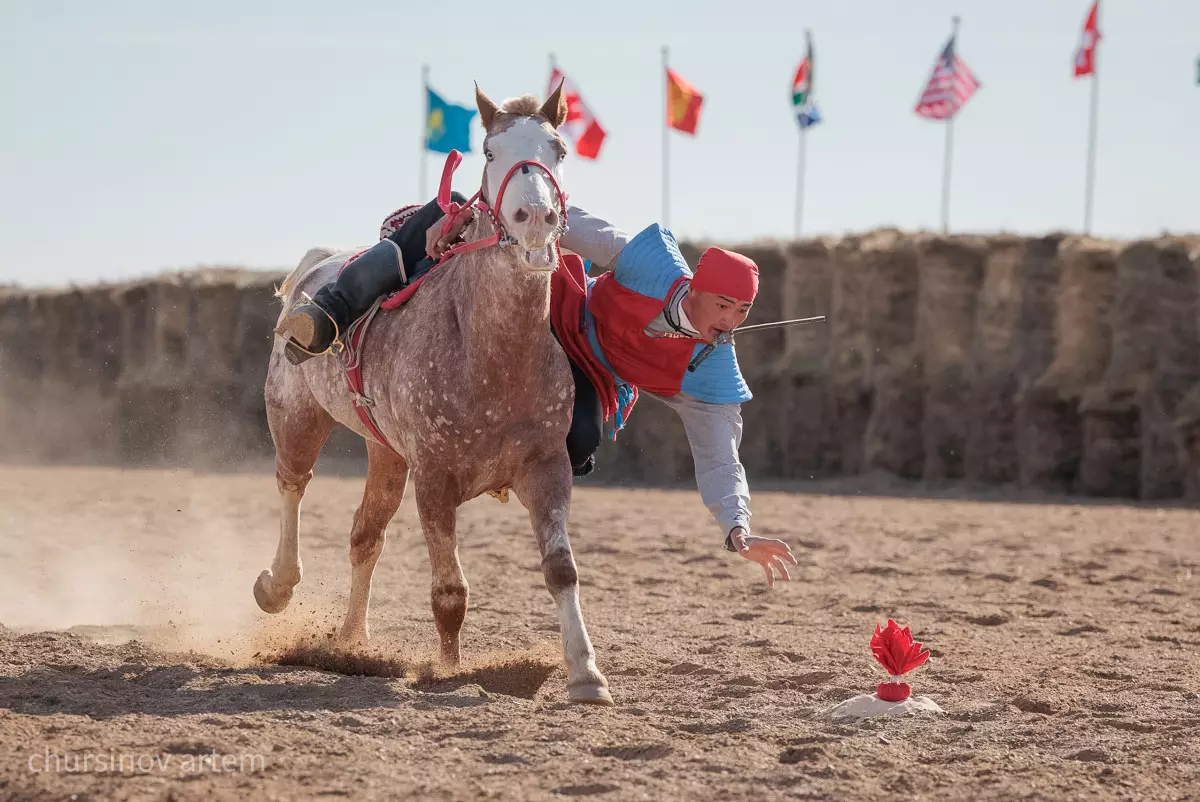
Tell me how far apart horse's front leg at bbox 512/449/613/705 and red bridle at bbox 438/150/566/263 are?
0.95m

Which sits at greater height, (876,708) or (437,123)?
(437,123)

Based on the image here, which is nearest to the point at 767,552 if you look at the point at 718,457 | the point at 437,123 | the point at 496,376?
the point at 718,457

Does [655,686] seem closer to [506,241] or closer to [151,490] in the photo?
[506,241]

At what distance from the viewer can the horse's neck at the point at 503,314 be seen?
564 cm

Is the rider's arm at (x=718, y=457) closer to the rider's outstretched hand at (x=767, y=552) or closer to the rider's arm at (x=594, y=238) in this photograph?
the rider's outstretched hand at (x=767, y=552)

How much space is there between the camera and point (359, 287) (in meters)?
6.40

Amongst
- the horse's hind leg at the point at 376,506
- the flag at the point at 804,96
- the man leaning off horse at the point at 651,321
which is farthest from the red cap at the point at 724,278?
the flag at the point at 804,96

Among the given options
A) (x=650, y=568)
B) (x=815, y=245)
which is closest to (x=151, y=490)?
(x=650, y=568)

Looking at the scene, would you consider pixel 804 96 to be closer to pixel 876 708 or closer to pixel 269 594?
pixel 269 594

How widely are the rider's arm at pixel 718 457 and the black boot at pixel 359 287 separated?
51.9 inches

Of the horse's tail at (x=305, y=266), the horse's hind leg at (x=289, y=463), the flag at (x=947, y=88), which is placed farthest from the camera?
the flag at (x=947, y=88)

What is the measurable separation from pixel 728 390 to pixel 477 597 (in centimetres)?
321

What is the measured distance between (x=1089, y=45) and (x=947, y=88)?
9.28 feet

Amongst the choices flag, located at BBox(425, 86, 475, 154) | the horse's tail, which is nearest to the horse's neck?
the horse's tail
